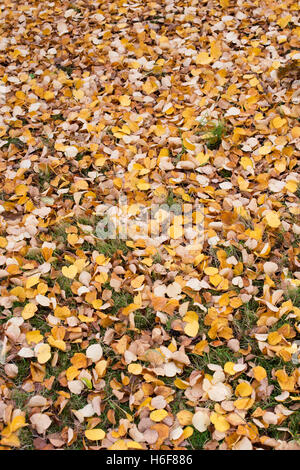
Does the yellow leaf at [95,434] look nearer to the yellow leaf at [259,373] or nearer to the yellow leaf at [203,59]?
the yellow leaf at [259,373]

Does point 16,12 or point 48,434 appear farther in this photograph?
point 16,12

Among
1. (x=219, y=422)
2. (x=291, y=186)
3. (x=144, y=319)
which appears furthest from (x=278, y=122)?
(x=219, y=422)

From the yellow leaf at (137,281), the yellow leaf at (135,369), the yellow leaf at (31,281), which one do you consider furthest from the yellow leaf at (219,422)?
the yellow leaf at (31,281)

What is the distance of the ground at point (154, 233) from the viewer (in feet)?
5.98

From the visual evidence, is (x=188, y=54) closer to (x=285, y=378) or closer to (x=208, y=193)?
(x=208, y=193)

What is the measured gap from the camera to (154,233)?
7.86ft

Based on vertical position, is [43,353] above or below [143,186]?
below

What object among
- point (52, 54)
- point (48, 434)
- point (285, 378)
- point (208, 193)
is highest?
point (52, 54)

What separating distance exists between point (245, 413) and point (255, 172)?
140 centimetres

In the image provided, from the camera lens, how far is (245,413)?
1.76m

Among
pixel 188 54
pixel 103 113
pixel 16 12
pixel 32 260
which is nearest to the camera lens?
pixel 32 260

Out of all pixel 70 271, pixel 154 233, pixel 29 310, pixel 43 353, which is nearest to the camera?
pixel 43 353

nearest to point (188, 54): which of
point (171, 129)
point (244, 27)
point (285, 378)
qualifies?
point (244, 27)

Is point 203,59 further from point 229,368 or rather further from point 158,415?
point 158,415
